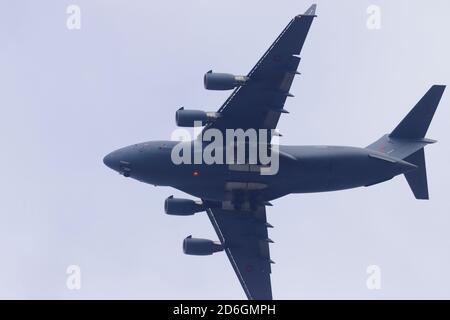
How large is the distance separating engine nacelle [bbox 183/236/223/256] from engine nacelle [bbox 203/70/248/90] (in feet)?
36.5

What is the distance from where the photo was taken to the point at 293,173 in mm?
60438

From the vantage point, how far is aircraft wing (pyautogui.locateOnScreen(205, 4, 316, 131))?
57625mm

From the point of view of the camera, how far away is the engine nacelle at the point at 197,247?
65.4 m

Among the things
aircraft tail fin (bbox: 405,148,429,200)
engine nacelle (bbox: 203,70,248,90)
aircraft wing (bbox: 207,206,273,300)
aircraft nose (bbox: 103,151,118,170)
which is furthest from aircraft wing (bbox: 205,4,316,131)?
aircraft tail fin (bbox: 405,148,429,200)

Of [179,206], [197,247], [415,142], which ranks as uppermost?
[415,142]

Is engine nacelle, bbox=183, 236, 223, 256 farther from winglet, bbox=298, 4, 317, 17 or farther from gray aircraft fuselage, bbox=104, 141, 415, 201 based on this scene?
winglet, bbox=298, 4, 317, 17

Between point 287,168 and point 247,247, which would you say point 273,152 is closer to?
point 287,168

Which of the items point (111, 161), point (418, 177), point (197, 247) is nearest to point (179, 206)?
point (197, 247)

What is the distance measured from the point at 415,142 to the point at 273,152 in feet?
27.7

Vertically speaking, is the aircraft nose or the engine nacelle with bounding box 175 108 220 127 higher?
the engine nacelle with bounding box 175 108 220 127

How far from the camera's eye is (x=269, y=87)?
59000 mm

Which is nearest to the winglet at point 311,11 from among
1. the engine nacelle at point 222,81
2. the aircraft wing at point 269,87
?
the aircraft wing at point 269,87

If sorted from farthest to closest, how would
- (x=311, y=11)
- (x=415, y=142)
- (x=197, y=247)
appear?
(x=197, y=247) → (x=415, y=142) → (x=311, y=11)

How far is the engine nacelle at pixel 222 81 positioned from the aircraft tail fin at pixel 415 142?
9.92 meters
